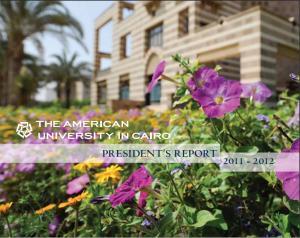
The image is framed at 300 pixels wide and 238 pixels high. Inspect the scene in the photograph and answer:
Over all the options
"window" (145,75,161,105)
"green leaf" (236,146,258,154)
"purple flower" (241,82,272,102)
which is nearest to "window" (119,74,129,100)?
"window" (145,75,161,105)

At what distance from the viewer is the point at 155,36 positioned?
12742mm

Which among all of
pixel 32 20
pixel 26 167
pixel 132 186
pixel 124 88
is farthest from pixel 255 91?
pixel 124 88

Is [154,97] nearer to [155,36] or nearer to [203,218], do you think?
[155,36]

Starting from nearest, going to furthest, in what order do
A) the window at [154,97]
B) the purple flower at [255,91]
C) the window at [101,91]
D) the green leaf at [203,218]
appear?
the green leaf at [203,218] < the purple flower at [255,91] < the window at [154,97] < the window at [101,91]

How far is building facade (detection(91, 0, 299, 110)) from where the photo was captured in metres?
7.88

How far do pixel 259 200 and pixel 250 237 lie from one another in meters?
0.15

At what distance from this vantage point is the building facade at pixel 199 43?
788 centimetres

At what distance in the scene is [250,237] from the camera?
1090 mm

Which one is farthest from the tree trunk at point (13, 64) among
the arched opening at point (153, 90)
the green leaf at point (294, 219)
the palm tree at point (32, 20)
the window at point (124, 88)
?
the green leaf at point (294, 219)

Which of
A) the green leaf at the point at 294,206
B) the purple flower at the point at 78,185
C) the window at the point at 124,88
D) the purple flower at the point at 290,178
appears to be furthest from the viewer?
the window at the point at 124,88

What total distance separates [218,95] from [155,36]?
40.4 feet

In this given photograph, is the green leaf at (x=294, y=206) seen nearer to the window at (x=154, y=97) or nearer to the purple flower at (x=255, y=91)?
the purple flower at (x=255, y=91)

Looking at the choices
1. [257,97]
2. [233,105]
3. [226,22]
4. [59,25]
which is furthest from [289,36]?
[233,105]

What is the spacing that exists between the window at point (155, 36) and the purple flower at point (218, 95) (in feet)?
38.5
